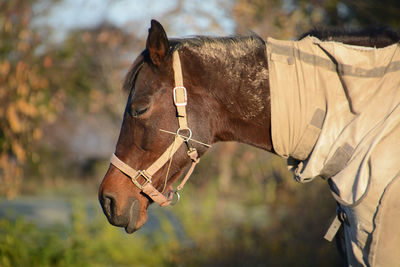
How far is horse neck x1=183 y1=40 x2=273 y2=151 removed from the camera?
6.41 feet

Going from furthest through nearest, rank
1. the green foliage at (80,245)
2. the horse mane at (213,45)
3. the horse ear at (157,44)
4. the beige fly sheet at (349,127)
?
the green foliage at (80,245) < the horse mane at (213,45) < the horse ear at (157,44) < the beige fly sheet at (349,127)

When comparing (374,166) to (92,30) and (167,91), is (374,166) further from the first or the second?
(92,30)

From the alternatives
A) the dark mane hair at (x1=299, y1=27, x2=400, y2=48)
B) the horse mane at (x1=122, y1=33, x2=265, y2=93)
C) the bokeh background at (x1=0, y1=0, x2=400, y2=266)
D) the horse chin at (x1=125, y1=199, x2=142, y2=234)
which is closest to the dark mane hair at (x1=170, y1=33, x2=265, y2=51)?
the horse mane at (x1=122, y1=33, x2=265, y2=93)

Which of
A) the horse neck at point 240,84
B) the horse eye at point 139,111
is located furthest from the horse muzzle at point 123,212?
the horse neck at point 240,84

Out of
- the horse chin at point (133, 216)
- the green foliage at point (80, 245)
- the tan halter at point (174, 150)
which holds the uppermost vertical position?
the tan halter at point (174, 150)

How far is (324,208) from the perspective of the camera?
4539 millimetres

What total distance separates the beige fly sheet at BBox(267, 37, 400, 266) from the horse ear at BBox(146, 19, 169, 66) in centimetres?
49

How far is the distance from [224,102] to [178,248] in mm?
3396

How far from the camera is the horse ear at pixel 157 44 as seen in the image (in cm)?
188

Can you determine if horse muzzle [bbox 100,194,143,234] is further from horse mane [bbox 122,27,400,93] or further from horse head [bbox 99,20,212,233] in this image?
horse mane [bbox 122,27,400,93]

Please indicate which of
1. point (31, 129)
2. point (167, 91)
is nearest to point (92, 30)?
point (31, 129)

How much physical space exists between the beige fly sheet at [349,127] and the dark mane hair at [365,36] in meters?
0.10

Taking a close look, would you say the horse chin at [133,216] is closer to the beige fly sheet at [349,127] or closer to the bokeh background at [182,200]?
the beige fly sheet at [349,127]

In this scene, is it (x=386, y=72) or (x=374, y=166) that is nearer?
(x=374, y=166)
